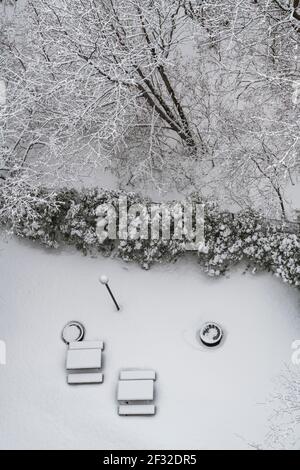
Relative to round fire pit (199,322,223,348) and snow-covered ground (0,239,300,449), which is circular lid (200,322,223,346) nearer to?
round fire pit (199,322,223,348)

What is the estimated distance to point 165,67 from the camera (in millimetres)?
12938

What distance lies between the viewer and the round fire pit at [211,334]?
489 inches

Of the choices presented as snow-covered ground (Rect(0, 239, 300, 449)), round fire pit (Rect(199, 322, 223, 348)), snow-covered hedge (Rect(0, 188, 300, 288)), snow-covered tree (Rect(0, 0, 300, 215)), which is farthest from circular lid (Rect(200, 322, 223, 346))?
snow-covered tree (Rect(0, 0, 300, 215))

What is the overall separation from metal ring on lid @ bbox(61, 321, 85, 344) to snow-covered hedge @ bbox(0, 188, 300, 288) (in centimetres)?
171

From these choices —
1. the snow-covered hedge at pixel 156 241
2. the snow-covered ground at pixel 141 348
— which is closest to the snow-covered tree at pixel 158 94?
the snow-covered hedge at pixel 156 241

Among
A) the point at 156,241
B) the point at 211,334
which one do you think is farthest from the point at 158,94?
the point at 211,334

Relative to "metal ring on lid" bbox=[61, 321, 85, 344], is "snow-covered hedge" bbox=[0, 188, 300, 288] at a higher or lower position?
higher

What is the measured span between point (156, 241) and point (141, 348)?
7.62 feet

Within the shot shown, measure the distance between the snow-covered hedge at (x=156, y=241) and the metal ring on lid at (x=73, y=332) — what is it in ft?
5.60

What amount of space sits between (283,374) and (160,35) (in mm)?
7274

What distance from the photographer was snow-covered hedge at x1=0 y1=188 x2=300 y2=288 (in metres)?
12.4

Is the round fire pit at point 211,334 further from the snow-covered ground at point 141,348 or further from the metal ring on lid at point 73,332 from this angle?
the metal ring on lid at point 73,332

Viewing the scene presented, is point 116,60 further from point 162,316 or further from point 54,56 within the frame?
point 162,316
